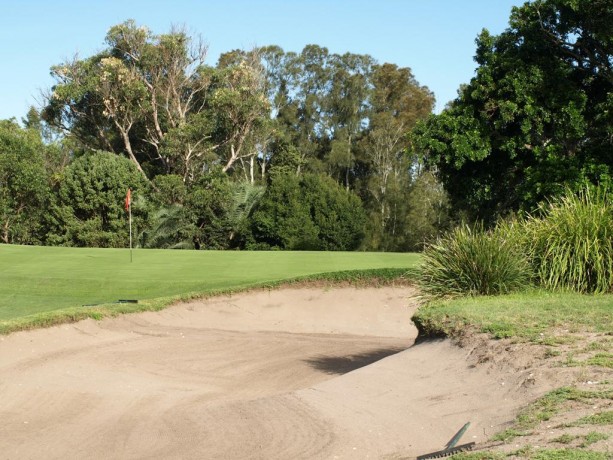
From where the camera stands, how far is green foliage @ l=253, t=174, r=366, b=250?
4800 cm

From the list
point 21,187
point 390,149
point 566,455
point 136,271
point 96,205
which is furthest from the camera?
point 390,149

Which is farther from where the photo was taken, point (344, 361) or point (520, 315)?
point (344, 361)

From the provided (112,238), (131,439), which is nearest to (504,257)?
(131,439)

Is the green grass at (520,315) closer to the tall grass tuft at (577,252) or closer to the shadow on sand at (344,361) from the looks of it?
the tall grass tuft at (577,252)

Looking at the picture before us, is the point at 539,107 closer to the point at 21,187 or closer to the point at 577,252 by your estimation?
the point at 577,252

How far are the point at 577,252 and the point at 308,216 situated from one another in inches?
1475

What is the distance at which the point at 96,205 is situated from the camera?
47.6 m

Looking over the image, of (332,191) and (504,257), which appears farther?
(332,191)

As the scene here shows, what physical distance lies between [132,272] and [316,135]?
4726cm

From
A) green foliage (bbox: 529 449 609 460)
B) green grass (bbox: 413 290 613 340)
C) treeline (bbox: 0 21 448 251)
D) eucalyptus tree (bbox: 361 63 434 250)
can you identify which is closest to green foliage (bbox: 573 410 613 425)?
green foliage (bbox: 529 449 609 460)

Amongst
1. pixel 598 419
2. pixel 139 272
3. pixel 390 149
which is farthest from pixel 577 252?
pixel 390 149

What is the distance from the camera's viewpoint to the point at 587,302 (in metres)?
10.3

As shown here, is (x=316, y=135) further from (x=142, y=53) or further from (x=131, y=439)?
(x=131, y=439)

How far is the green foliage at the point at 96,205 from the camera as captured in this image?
155ft
